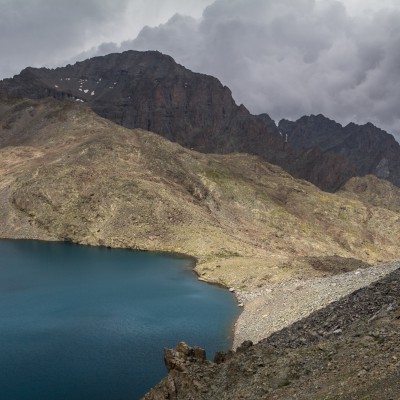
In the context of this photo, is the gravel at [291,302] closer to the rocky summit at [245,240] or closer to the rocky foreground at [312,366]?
the rocky summit at [245,240]

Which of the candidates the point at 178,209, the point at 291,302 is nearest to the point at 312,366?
the point at 291,302

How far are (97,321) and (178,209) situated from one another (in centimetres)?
7436

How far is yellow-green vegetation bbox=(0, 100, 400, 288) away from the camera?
12119 cm

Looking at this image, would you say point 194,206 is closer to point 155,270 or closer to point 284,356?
point 155,270

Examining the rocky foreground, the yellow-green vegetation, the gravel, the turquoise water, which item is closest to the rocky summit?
the rocky foreground

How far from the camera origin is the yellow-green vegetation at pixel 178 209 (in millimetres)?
121188

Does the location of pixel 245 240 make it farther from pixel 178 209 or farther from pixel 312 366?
pixel 312 366

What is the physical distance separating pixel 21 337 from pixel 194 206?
3636 inches

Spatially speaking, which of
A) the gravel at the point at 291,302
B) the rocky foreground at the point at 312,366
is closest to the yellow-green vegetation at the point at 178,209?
the gravel at the point at 291,302

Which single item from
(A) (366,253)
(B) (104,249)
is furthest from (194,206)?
(A) (366,253)

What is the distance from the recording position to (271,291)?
75562mm

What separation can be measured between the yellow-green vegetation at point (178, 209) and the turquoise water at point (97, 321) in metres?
12.8

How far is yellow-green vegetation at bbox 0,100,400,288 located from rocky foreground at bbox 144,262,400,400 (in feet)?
161

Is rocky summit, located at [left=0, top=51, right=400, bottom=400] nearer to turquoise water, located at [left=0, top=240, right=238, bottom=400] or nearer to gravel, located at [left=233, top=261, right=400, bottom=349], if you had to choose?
gravel, located at [left=233, top=261, right=400, bottom=349]
